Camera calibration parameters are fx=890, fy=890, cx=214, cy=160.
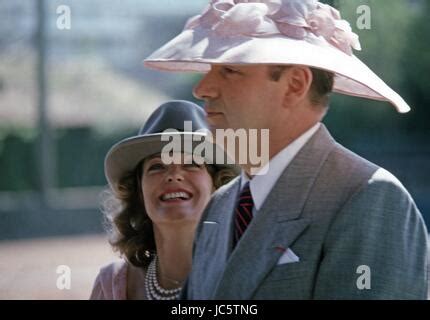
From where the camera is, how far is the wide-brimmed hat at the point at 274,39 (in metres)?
1.67

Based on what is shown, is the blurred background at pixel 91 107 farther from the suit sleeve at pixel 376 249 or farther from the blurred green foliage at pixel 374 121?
the suit sleeve at pixel 376 249

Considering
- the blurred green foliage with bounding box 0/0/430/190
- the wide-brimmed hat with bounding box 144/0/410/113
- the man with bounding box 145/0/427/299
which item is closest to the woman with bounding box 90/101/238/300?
the man with bounding box 145/0/427/299

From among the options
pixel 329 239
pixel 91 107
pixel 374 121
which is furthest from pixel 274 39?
pixel 91 107

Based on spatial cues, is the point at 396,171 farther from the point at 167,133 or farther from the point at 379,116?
the point at 167,133

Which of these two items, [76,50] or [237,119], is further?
[76,50]

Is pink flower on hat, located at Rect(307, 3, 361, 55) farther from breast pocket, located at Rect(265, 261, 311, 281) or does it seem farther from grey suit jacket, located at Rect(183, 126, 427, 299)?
breast pocket, located at Rect(265, 261, 311, 281)

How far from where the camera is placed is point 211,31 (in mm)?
1764

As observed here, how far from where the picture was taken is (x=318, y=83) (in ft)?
5.73

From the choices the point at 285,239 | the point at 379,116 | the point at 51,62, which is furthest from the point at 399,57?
the point at 285,239

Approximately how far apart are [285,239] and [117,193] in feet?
2.61

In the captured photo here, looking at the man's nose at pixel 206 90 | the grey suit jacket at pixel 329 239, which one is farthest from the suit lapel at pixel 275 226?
the man's nose at pixel 206 90

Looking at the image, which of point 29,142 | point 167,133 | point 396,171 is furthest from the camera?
point 29,142

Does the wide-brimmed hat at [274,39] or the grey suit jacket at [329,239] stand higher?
the wide-brimmed hat at [274,39]

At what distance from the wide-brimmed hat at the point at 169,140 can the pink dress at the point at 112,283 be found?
0.24 m
